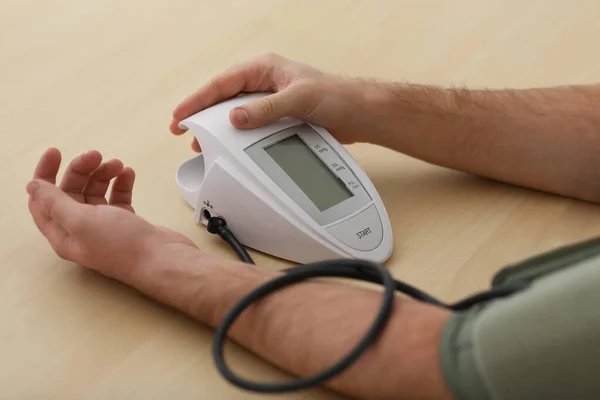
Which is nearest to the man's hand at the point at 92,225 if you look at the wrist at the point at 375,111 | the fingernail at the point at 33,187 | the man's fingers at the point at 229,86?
the fingernail at the point at 33,187

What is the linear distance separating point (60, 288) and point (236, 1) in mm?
663

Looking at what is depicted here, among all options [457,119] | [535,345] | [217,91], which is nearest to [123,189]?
[217,91]

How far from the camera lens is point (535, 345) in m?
0.58

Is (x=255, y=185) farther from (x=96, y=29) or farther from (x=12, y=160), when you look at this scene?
(x=96, y=29)

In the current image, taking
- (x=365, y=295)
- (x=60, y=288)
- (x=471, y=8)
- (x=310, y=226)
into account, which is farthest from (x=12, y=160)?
(x=471, y=8)

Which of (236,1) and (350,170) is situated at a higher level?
(236,1)

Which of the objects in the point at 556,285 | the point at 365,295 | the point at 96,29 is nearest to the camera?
the point at 556,285

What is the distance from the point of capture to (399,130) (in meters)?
0.98

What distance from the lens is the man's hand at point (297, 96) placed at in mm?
909

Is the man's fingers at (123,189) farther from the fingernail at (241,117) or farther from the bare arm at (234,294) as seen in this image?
the fingernail at (241,117)

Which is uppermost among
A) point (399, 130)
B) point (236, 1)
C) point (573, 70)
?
point (236, 1)

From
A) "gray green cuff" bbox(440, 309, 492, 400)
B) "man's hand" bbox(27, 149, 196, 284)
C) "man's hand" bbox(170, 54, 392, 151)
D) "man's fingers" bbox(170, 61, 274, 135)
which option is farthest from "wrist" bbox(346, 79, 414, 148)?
"gray green cuff" bbox(440, 309, 492, 400)

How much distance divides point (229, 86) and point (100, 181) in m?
0.18

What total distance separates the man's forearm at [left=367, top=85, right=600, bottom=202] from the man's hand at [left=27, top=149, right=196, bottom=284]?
1.00 feet
